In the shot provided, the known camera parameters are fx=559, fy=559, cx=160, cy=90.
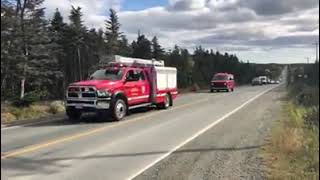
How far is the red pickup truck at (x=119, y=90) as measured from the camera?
19.6 meters

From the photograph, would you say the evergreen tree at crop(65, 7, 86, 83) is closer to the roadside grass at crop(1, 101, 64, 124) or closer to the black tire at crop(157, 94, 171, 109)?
the black tire at crop(157, 94, 171, 109)

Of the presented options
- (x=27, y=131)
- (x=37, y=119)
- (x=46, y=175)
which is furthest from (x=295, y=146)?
(x=37, y=119)

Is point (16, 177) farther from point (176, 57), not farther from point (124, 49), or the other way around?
point (176, 57)

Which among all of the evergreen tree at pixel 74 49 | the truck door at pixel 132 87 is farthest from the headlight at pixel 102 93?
the evergreen tree at pixel 74 49

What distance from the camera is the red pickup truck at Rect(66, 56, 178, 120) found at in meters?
19.6

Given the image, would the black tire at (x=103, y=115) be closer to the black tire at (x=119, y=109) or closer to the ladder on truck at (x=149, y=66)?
the black tire at (x=119, y=109)

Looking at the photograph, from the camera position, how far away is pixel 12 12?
258cm

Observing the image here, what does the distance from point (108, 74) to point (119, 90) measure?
130cm

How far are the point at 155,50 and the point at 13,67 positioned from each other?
224 ft

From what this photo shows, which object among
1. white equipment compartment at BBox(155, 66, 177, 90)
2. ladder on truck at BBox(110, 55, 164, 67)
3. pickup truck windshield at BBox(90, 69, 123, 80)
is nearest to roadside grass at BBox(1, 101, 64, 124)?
pickup truck windshield at BBox(90, 69, 123, 80)

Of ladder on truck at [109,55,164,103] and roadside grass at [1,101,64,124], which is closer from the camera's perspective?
roadside grass at [1,101,64,124]

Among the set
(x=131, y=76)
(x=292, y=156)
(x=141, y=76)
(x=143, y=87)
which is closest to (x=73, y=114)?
(x=131, y=76)

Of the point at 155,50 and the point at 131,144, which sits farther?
the point at 155,50

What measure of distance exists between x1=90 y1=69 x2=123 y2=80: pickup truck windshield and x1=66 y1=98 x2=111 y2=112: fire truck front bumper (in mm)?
1606
